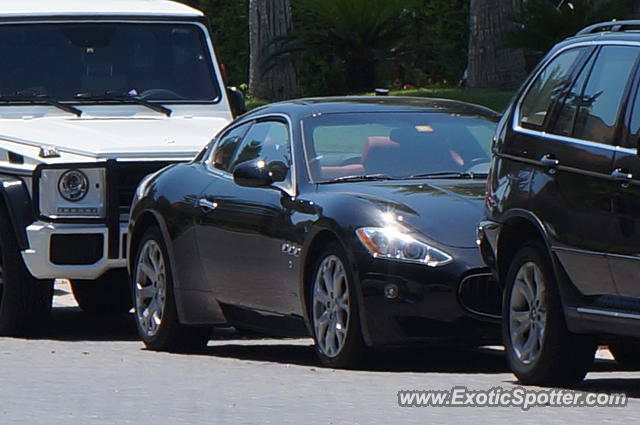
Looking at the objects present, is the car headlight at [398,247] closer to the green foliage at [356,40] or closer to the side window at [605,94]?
the side window at [605,94]

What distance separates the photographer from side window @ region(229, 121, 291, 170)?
11.4 meters

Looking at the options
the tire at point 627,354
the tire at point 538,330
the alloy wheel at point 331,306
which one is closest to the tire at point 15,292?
the alloy wheel at point 331,306

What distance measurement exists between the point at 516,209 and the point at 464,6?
74.9ft

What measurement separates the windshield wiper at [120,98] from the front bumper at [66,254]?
1717 mm

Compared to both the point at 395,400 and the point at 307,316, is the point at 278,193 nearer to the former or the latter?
the point at 307,316

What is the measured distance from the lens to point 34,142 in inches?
526

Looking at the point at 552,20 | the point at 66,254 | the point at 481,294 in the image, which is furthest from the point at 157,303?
the point at 552,20

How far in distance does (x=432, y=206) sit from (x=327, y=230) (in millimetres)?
603

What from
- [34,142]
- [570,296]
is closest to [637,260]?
[570,296]

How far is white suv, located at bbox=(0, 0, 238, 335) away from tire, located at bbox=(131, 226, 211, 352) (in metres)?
0.59

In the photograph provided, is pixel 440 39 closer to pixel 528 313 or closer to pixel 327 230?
pixel 327 230

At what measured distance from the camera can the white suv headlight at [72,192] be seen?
42.5 feet

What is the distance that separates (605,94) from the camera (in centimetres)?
886

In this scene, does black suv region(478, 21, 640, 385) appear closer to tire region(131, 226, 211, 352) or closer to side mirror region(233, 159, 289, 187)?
side mirror region(233, 159, 289, 187)
